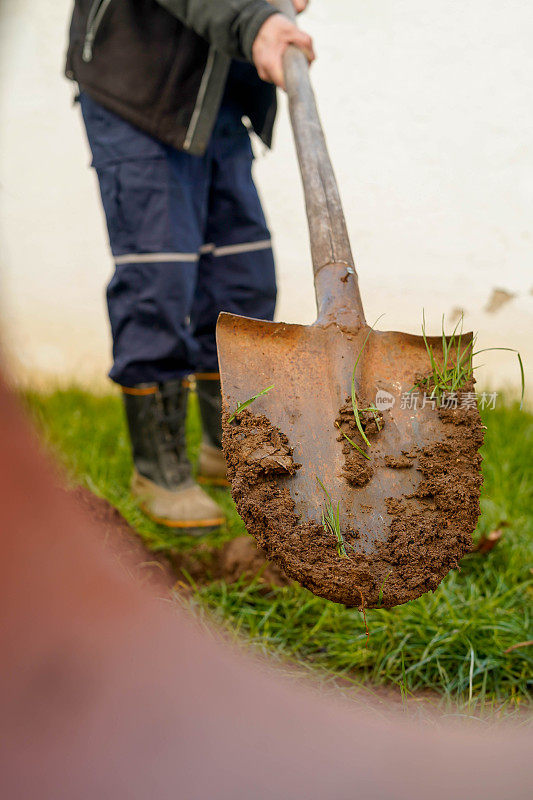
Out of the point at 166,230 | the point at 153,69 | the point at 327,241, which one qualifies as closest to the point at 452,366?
the point at 327,241

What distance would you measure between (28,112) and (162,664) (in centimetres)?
307

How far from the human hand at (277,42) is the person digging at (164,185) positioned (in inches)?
Result: 4.3

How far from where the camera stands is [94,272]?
10.5 feet

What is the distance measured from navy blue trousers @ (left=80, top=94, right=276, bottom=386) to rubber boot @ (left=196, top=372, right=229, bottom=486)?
11.4 inches

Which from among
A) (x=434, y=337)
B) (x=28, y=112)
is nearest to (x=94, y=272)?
(x=28, y=112)

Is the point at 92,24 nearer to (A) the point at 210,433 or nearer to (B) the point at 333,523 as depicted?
(A) the point at 210,433

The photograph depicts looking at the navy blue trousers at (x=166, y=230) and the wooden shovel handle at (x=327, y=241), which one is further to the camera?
the navy blue trousers at (x=166, y=230)

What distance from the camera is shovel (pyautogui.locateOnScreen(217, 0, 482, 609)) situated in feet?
3.56

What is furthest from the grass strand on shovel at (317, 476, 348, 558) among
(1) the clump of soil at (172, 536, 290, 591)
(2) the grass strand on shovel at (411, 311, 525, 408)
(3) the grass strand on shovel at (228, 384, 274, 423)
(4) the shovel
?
(1) the clump of soil at (172, 536, 290, 591)

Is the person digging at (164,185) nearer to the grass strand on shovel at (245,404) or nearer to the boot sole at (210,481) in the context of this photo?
the boot sole at (210,481)

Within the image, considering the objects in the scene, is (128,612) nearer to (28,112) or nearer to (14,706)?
(14,706)

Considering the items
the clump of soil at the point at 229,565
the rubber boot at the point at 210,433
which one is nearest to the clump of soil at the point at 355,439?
the clump of soil at the point at 229,565

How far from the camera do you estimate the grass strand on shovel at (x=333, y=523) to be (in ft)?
3.60

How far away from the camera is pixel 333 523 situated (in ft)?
3.69
